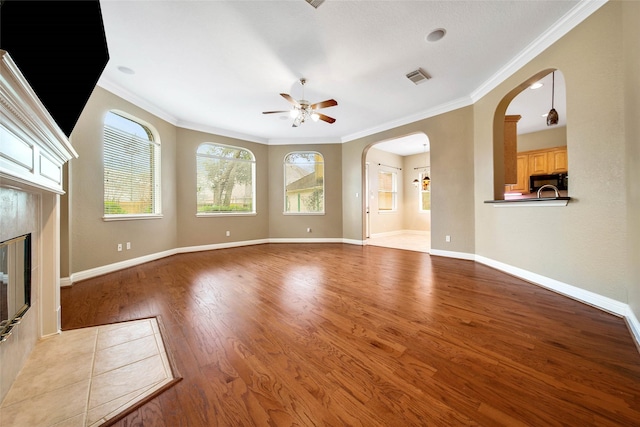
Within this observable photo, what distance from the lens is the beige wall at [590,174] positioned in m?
1.98

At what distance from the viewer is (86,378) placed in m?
1.29

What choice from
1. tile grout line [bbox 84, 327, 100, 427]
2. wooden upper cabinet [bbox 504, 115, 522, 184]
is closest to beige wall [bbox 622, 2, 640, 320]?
wooden upper cabinet [bbox 504, 115, 522, 184]

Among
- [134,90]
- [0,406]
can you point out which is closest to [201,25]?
[134,90]

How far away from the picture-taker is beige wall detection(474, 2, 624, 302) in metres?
1.98

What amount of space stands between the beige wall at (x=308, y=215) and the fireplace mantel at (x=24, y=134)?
4.85 metres

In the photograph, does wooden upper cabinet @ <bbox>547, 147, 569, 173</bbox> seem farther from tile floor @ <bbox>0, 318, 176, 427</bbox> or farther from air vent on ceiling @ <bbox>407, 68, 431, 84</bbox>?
tile floor @ <bbox>0, 318, 176, 427</bbox>

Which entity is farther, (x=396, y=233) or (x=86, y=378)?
(x=396, y=233)

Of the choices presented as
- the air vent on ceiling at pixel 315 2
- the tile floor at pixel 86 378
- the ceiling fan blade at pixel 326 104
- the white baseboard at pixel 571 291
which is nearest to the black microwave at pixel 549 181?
the white baseboard at pixel 571 291

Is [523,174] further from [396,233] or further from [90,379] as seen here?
[90,379]

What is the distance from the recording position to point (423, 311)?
6.81ft

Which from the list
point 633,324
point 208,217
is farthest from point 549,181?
point 208,217

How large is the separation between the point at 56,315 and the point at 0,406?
2.65ft

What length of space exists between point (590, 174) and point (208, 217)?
609 centimetres

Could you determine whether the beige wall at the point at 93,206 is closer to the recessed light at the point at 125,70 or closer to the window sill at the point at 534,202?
the recessed light at the point at 125,70
